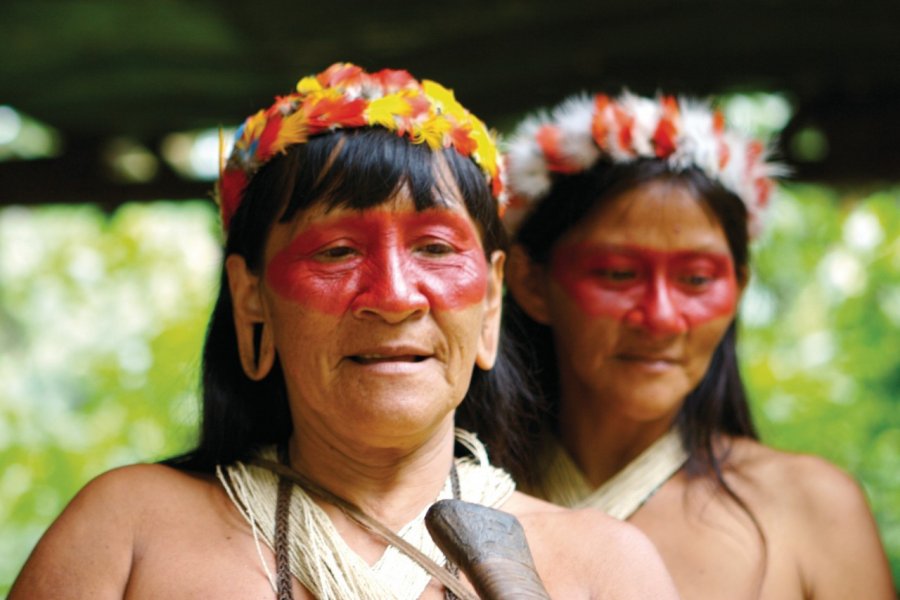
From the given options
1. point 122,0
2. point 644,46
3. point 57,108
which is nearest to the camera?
point 122,0

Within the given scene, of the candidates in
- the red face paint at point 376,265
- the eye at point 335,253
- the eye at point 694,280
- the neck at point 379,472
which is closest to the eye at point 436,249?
the red face paint at point 376,265

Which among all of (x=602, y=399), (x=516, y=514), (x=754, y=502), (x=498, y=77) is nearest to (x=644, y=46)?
(x=498, y=77)

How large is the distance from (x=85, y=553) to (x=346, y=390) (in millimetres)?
523

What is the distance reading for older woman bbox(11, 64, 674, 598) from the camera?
6.58 feet

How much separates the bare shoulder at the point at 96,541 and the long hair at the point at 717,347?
41.5 inches

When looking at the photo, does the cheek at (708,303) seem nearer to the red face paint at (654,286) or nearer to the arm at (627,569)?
the red face paint at (654,286)

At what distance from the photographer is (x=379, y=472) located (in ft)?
7.20

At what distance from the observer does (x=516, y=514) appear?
2.21 m

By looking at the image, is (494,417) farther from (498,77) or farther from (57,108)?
(57,108)

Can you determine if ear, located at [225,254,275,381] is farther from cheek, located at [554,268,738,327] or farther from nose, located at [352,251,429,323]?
cheek, located at [554,268,738,327]

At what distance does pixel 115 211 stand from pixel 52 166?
0.32 meters

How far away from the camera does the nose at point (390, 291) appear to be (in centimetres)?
200

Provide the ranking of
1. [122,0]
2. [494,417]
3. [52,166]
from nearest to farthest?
[494,417] → [122,0] → [52,166]

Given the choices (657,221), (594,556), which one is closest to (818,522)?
(657,221)
